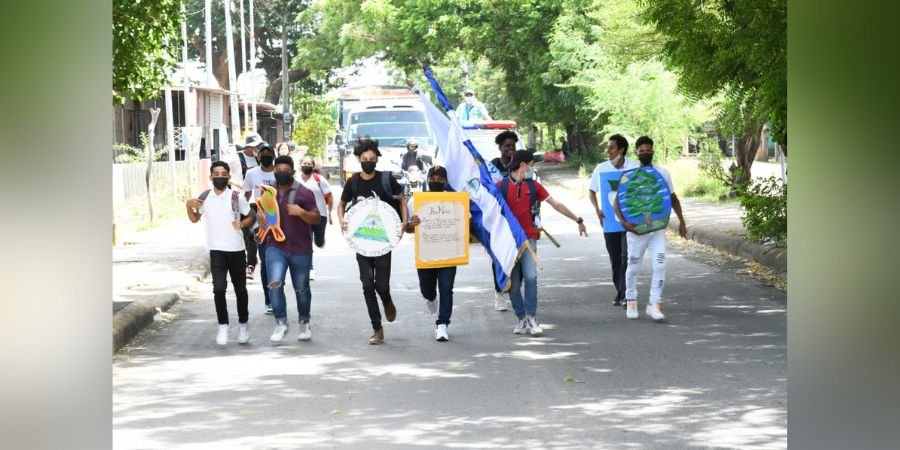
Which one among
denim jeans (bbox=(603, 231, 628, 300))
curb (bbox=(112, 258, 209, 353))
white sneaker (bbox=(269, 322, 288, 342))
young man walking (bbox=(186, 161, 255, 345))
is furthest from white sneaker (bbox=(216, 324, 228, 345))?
denim jeans (bbox=(603, 231, 628, 300))

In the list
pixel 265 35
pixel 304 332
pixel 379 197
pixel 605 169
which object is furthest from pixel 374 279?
pixel 265 35

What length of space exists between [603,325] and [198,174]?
23.4 meters

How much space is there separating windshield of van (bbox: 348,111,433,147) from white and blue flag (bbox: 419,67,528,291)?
740 inches

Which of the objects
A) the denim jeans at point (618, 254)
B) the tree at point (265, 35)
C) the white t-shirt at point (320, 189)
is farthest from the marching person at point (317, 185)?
the tree at point (265, 35)

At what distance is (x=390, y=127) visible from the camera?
1229 inches

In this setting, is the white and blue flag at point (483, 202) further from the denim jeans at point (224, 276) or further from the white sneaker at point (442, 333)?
the denim jeans at point (224, 276)

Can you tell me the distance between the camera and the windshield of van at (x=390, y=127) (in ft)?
101

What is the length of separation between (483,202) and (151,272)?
263 inches

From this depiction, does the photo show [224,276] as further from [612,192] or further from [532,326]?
[612,192]
